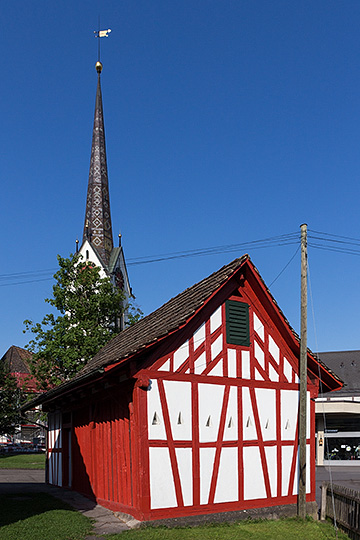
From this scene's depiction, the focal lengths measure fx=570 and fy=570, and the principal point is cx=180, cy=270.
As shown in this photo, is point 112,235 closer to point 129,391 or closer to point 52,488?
point 52,488

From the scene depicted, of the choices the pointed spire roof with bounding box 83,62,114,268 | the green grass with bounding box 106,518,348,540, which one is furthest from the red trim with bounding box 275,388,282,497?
the pointed spire roof with bounding box 83,62,114,268

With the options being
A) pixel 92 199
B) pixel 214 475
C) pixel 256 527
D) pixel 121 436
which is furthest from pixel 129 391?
pixel 92 199

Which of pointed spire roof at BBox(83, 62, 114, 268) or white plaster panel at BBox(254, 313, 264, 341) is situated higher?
pointed spire roof at BBox(83, 62, 114, 268)

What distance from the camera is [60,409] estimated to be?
2008cm

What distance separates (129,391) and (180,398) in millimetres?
1251

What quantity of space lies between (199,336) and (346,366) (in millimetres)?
47299

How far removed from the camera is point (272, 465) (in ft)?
49.8

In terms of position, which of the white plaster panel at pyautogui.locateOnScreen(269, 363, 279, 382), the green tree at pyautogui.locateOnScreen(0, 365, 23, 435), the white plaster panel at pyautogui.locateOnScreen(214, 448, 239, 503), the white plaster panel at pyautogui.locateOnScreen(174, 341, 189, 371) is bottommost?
the green tree at pyautogui.locateOnScreen(0, 365, 23, 435)

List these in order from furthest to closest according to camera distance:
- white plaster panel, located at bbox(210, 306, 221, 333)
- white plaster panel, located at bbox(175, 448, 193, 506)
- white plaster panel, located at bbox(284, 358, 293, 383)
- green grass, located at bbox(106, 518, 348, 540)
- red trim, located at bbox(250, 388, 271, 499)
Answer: white plaster panel, located at bbox(284, 358, 293, 383)
red trim, located at bbox(250, 388, 271, 499)
white plaster panel, located at bbox(210, 306, 221, 333)
white plaster panel, located at bbox(175, 448, 193, 506)
green grass, located at bbox(106, 518, 348, 540)

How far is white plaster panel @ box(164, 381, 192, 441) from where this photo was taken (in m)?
13.5

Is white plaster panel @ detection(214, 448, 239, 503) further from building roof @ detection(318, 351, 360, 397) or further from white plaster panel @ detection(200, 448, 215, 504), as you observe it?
building roof @ detection(318, 351, 360, 397)

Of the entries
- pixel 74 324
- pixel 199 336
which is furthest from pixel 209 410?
pixel 74 324

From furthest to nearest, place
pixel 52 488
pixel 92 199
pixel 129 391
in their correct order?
1. pixel 92 199
2. pixel 52 488
3. pixel 129 391

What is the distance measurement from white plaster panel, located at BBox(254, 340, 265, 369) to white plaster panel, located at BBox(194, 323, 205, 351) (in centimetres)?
180
